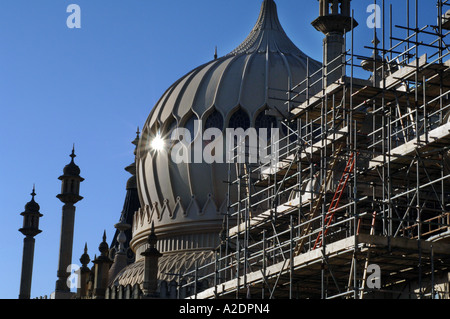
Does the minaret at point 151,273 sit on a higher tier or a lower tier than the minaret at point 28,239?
lower

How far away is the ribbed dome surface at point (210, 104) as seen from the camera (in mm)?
A: 51844

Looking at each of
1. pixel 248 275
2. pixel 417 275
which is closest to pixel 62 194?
pixel 248 275

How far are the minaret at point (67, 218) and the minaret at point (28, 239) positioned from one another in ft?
17.5

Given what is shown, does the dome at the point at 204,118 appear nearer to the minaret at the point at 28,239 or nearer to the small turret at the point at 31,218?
the minaret at the point at 28,239

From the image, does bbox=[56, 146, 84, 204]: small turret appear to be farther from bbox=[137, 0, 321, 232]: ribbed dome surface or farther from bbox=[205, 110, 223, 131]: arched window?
bbox=[205, 110, 223, 131]: arched window

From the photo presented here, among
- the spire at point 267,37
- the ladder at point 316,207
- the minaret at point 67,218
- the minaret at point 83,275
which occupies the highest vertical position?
the spire at point 267,37

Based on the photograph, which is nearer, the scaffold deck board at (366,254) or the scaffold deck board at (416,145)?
the scaffold deck board at (366,254)

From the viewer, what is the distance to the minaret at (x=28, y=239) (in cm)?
6388

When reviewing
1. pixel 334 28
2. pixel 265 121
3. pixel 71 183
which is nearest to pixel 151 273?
pixel 265 121

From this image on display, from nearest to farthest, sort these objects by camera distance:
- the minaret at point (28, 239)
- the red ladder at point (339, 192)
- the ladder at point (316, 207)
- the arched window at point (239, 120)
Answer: the red ladder at point (339, 192) < the ladder at point (316, 207) < the arched window at point (239, 120) < the minaret at point (28, 239)

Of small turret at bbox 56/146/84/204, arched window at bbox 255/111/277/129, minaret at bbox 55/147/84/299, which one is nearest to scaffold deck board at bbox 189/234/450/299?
arched window at bbox 255/111/277/129

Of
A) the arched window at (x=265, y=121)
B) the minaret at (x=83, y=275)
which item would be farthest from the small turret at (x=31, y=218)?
the arched window at (x=265, y=121)

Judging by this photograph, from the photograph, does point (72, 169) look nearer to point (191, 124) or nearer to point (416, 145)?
point (191, 124)

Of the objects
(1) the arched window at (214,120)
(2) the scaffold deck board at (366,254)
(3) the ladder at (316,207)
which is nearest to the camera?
(2) the scaffold deck board at (366,254)
